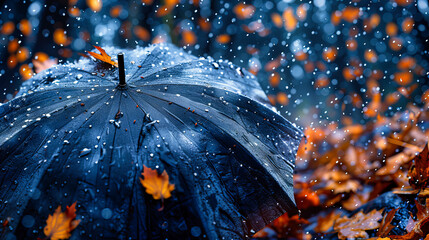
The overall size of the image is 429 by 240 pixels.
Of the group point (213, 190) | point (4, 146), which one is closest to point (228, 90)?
point (213, 190)

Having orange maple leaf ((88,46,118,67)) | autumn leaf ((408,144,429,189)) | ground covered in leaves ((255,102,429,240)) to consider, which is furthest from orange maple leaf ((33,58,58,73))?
autumn leaf ((408,144,429,189))

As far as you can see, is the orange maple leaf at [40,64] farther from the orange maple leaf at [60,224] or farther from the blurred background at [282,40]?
the orange maple leaf at [60,224]

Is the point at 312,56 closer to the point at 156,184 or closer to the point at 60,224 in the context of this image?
the point at 156,184

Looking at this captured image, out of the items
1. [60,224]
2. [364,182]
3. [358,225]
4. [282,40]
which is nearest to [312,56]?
[282,40]

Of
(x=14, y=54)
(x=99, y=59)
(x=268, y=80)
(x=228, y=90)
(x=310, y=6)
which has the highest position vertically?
(x=14, y=54)

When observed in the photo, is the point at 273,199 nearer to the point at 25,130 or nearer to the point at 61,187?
the point at 61,187
